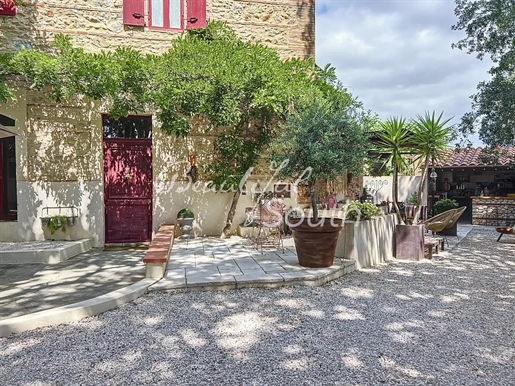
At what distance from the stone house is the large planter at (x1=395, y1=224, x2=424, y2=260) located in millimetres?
3367

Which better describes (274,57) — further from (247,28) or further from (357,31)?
(357,31)

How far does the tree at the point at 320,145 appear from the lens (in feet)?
15.0

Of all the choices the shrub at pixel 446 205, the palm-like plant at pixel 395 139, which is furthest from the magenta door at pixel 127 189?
the shrub at pixel 446 205

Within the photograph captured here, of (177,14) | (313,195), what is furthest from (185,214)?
(177,14)

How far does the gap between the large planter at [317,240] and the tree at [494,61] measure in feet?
18.0

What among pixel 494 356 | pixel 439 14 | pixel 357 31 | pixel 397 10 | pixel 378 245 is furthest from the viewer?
pixel 357 31

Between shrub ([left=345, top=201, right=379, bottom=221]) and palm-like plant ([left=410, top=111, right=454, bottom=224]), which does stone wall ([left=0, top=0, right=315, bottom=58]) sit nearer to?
palm-like plant ([left=410, top=111, right=454, bottom=224])

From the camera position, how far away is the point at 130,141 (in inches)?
301

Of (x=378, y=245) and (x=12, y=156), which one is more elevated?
(x=12, y=156)

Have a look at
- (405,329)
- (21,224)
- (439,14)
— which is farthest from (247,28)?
(405,329)

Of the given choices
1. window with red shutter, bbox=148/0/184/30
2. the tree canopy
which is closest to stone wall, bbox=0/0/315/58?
window with red shutter, bbox=148/0/184/30

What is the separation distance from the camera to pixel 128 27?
24.9 feet

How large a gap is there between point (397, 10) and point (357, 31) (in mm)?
3324

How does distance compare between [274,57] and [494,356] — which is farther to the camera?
[274,57]
